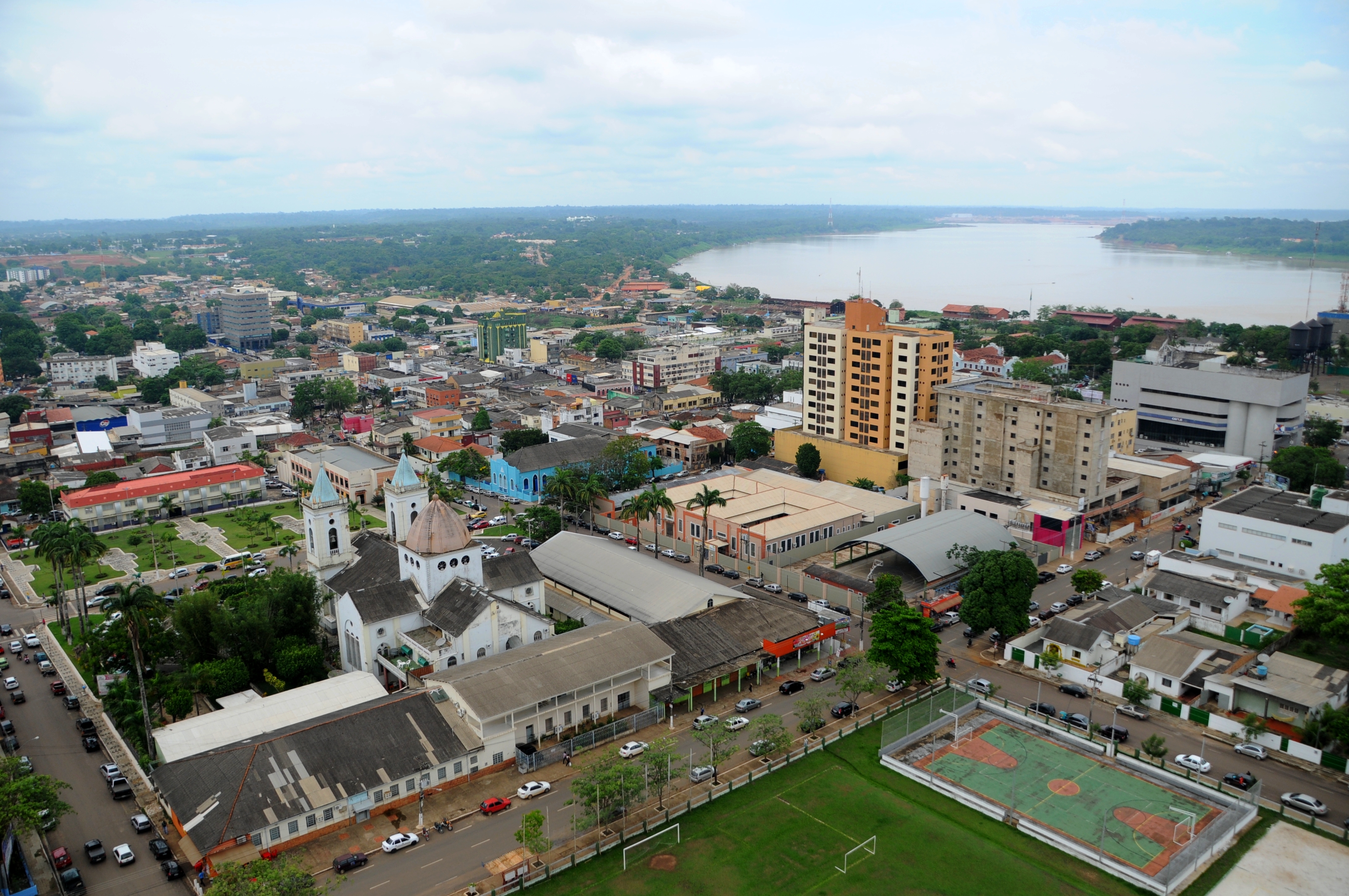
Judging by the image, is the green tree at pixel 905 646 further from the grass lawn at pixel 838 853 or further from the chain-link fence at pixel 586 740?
the chain-link fence at pixel 586 740

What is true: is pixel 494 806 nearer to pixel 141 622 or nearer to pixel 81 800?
pixel 81 800

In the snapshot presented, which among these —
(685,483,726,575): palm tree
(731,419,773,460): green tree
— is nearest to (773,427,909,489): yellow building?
(731,419,773,460): green tree

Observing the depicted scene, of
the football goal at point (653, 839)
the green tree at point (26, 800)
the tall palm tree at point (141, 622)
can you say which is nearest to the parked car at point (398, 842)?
the football goal at point (653, 839)

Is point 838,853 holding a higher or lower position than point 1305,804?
lower

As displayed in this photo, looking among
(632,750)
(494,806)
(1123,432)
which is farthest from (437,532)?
(1123,432)

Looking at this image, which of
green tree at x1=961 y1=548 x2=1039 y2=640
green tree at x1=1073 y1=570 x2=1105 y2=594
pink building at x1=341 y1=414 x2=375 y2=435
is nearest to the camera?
green tree at x1=961 y1=548 x2=1039 y2=640

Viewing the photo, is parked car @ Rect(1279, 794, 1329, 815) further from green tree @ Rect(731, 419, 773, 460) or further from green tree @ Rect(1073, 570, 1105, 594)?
green tree @ Rect(731, 419, 773, 460)
